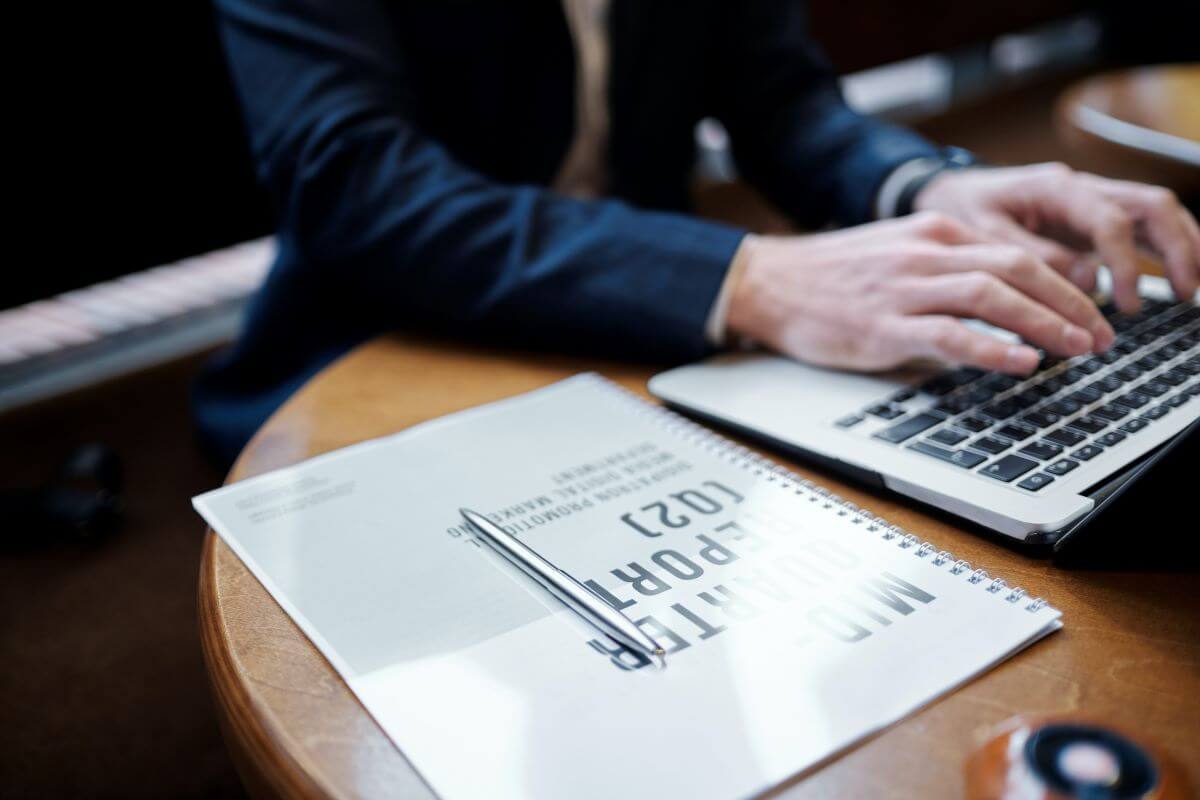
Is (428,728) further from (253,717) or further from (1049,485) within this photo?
(1049,485)

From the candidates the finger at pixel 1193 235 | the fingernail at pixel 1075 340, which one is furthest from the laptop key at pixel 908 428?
the finger at pixel 1193 235

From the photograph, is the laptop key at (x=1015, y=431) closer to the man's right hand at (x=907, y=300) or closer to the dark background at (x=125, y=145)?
the man's right hand at (x=907, y=300)

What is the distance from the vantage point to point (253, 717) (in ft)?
1.19

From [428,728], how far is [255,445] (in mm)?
295

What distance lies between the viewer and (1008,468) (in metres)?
0.48

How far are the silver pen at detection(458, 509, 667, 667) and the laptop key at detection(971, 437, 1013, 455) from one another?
0.23 m

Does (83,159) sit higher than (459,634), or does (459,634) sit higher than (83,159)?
(83,159)

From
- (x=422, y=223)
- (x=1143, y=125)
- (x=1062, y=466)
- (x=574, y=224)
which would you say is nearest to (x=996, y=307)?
A: (x=1062, y=466)

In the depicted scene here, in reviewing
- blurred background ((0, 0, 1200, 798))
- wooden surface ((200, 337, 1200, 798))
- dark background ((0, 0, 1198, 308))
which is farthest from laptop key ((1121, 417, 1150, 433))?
dark background ((0, 0, 1198, 308))

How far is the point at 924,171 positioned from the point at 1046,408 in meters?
0.40

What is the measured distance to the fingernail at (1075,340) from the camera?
58 cm

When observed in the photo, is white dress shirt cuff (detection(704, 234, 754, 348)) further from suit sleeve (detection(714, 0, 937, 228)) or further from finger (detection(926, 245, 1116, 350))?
suit sleeve (detection(714, 0, 937, 228))

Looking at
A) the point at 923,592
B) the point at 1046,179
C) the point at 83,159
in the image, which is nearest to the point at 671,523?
the point at 923,592

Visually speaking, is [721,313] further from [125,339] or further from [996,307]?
[125,339]
